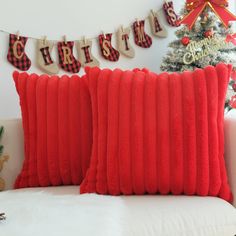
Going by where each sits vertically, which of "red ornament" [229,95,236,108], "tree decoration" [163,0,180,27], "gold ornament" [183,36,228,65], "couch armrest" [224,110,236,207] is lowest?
"couch armrest" [224,110,236,207]

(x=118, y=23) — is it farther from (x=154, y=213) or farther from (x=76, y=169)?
(x=154, y=213)

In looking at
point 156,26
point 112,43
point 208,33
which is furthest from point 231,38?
point 112,43

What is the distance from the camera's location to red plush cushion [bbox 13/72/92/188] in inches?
50.6

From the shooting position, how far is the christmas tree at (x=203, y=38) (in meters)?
1.70

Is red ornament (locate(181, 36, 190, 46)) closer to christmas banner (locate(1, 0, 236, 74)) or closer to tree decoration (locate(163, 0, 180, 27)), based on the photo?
christmas banner (locate(1, 0, 236, 74))

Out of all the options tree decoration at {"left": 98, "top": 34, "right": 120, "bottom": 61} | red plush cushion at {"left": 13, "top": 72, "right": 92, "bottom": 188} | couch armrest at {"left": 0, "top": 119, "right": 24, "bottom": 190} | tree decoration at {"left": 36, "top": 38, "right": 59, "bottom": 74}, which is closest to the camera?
red plush cushion at {"left": 13, "top": 72, "right": 92, "bottom": 188}

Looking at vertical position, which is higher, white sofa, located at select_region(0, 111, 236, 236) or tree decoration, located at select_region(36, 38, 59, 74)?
tree decoration, located at select_region(36, 38, 59, 74)

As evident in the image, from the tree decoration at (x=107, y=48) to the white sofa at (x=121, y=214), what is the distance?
1020 mm

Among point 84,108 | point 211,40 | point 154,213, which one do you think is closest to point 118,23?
point 211,40

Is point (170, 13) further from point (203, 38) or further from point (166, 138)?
point (166, 138)

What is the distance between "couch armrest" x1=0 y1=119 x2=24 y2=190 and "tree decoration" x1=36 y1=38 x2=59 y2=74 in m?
0.49

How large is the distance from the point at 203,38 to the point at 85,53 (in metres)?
0.65

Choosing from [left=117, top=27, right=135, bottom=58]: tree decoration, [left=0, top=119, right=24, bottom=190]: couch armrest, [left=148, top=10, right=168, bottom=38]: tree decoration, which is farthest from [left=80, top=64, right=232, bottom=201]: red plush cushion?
[left=148, top=10, right=168, bottom=38]: tree decoration

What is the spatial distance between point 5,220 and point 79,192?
0.33 meters
